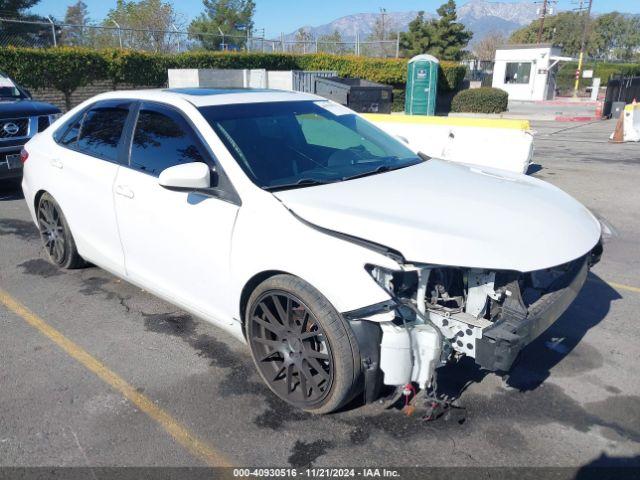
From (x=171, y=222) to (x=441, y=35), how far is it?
48.3 metres

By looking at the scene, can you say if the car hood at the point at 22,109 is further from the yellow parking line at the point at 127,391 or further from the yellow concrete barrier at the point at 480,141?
the yellow concrete barrier at the point at 480,141

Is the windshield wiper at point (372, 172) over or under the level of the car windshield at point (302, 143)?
under

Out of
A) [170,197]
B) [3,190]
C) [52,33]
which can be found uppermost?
[52,33]

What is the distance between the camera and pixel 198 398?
321 cm

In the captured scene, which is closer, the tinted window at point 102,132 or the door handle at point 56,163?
the tinted window at point 102,132

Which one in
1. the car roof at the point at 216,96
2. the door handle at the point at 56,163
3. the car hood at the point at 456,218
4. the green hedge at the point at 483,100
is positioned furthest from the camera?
the green hedge at the point at 483,100

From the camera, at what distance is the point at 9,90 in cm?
928

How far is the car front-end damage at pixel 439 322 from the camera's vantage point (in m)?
2.62

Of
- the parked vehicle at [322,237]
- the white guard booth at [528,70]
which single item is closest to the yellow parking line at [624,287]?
the parked vehicle at [322,237]

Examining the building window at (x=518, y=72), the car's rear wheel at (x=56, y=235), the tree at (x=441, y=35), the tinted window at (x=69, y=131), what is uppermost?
the tree at (x=441, y=35)

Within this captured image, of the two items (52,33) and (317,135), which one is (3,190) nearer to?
(317,135)

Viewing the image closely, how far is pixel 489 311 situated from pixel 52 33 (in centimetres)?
1954

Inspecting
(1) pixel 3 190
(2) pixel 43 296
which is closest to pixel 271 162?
(2) pixel 43 296

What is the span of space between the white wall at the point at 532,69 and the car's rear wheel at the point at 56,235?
123 ft
